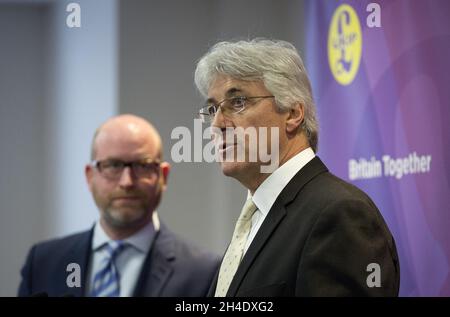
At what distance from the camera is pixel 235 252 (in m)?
2.02

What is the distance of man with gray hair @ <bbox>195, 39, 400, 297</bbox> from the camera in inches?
67.6

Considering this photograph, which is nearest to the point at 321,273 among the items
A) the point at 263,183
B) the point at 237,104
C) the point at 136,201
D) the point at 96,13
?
the point at 263,183

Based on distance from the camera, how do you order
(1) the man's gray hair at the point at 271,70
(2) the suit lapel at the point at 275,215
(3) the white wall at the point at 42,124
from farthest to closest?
(3) the white wall at the point at 42,124, (1) the man's gray hair at the point at 271,70, (2) the suit lapel at the point at 275,215

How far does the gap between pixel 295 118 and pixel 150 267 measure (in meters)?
1.19

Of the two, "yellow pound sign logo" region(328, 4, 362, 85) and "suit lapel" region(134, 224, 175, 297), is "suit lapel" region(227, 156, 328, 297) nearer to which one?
Result: "yellow pound sign logo" region(328, 4, 362, 85)

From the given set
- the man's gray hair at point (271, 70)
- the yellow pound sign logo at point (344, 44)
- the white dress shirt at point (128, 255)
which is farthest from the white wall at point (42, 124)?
the man's gray hair at point (271, 70)

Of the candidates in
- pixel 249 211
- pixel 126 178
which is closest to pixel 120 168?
pixel 126 178

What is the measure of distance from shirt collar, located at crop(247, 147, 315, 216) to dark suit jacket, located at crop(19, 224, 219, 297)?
40.5 inches

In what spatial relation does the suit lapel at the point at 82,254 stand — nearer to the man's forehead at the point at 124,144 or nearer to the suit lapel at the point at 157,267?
the suit lapel at the point at 157,267

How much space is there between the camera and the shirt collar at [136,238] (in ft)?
10.0

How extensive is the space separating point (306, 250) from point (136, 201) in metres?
1.40

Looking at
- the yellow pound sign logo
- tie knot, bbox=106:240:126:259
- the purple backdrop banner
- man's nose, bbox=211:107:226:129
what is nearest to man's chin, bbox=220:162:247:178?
man's nose, bbox=211:107:226:129

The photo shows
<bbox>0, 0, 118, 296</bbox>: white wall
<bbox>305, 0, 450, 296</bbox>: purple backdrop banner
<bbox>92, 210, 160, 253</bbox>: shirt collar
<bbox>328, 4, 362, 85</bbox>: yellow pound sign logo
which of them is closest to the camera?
<bbox>305, 0, 450, 296</bbox>: purple backdrop banner

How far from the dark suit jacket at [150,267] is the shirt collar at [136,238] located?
0.02 metres
